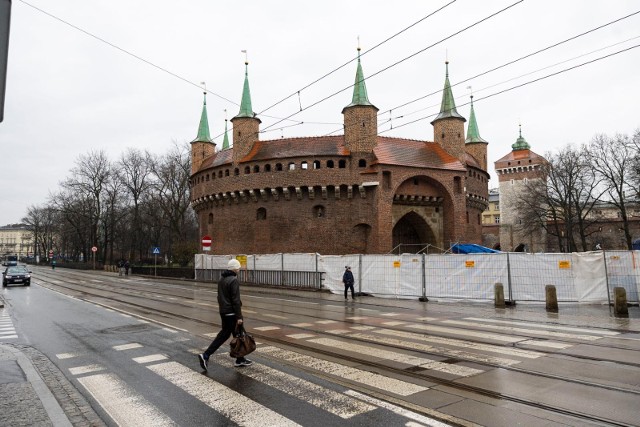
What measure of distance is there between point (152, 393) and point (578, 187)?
158ft

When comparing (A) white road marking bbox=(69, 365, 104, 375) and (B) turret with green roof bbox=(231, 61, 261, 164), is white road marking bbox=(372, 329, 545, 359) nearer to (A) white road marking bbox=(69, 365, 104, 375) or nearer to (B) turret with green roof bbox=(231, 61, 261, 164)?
(A) white road marking bbox=(69, 365, 104, 375)

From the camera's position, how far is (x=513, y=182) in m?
79.8

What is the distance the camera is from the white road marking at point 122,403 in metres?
4.74

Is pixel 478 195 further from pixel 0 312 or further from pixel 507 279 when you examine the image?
pixel 0 312

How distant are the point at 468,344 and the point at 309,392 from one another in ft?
13.6

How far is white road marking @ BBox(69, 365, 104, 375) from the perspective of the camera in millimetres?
6871

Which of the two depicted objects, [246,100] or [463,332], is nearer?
[463,332]

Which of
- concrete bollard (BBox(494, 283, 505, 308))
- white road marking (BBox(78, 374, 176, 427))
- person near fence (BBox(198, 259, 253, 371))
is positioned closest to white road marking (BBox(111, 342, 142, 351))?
white road marking (BBox(78, 374, 176, 427))

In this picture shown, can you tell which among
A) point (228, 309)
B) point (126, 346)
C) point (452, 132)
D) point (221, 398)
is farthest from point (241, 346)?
point (452, 132)

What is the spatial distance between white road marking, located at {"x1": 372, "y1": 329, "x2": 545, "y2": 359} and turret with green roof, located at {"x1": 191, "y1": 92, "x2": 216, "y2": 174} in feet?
127

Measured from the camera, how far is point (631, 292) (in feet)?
47.3

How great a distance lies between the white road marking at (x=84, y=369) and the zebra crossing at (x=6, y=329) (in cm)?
422

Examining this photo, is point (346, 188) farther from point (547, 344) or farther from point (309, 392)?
point (309, 392)

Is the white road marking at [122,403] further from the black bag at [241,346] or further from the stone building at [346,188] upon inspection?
the stone building at [346,188]
